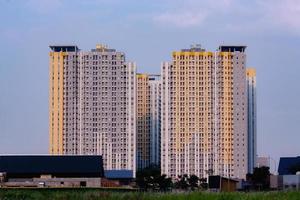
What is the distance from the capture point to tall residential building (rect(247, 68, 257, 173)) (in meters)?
110

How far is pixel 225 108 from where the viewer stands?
4161 inches

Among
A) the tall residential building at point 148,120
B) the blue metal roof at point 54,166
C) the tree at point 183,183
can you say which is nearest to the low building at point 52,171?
the blue metal roof at point 54,166

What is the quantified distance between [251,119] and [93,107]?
898 inches

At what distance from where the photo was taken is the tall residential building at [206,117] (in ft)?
345

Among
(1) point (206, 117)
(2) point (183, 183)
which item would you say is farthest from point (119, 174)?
(1) point (206, 117)

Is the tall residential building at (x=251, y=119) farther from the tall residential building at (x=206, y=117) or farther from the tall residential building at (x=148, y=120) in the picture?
the tall residential building at (x=148, y=120)

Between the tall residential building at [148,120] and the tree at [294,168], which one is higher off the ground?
the tall residential building at [148,120]

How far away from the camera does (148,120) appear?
116m

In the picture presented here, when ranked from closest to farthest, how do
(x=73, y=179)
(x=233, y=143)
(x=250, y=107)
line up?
1. (x=73, y=179)
2. (x=233, y=143)
3. (x=250, y=107)

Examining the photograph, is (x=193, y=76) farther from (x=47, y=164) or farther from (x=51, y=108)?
(x=47, y=164)

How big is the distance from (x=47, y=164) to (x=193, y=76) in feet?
115

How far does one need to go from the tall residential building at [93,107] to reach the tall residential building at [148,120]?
5.11 metres

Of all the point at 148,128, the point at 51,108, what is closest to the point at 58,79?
the point at 51,108

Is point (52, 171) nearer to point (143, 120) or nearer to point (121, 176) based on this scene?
point (121, 176)
